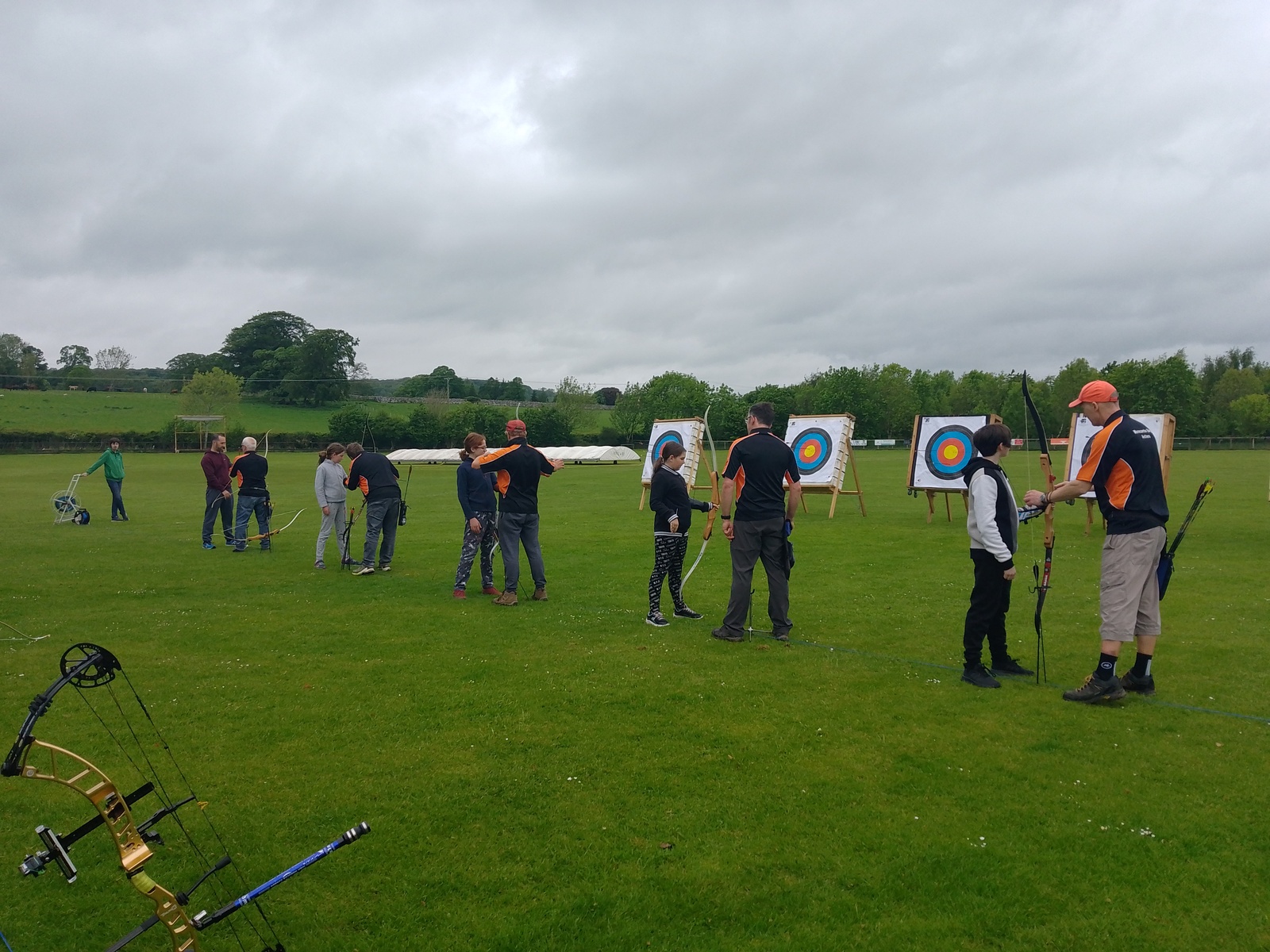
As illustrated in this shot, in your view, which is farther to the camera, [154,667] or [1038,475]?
[1038,475]

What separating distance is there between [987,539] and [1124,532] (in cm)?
90

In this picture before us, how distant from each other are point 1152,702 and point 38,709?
21.8ft

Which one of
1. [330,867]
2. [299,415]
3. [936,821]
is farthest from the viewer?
[299,415]

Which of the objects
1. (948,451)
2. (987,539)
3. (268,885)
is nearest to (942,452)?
(948,451)

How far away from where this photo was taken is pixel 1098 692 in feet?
18.9

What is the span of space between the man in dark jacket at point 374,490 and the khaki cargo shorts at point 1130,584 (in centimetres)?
871

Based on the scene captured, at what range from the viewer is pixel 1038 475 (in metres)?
35.0

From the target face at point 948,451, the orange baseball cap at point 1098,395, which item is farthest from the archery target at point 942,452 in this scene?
the orange baseball cap at point 1098,395

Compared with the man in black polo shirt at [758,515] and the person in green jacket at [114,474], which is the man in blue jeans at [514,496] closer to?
the man in black polo shirt at [758,515]

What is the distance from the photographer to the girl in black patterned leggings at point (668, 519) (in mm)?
8141

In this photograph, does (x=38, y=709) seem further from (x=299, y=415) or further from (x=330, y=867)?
(x=299, y=415)

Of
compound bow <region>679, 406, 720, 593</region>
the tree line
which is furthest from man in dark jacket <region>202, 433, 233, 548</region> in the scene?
the tree line

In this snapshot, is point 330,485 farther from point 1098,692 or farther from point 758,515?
point 1098,692

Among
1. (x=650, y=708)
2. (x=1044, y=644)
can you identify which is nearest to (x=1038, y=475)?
(x=1044, y=644)
